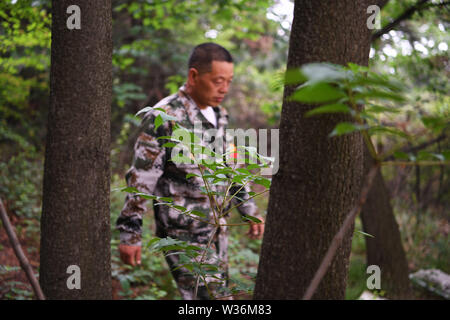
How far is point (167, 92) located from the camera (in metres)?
10.3

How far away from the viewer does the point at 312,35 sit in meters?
1.14

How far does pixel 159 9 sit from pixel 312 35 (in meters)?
4.86

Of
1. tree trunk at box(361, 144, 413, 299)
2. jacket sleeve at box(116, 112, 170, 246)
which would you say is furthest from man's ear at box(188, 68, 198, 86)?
tree trunk at box(361, 144, 413, 299)

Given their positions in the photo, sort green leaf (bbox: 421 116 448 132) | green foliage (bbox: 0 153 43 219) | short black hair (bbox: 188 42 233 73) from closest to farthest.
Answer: green leaf (bbox: 421 116 448 132)
short black hair (bbox: 188 42 233 73)
green foliage (bbox: 0 153 43 219)

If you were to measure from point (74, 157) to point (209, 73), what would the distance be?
1322 millimetres

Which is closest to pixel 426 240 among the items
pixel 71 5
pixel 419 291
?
pixel 419 291

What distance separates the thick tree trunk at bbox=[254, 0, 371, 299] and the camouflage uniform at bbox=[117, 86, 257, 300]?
50.1 inches

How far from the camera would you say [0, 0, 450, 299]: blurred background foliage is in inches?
164

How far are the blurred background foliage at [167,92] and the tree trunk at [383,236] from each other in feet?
0.90

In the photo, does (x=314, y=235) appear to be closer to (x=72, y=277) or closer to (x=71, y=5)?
(x=72, y=277)

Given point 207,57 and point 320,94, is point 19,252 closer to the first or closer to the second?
point 320,94

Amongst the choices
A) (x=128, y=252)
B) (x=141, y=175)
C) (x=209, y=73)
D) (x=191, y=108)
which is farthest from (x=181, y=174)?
(x=209, y=73)

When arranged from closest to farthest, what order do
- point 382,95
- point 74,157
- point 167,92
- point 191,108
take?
1. point 382,95
2. point 74,157
3. point 191,108
4. point 167,92

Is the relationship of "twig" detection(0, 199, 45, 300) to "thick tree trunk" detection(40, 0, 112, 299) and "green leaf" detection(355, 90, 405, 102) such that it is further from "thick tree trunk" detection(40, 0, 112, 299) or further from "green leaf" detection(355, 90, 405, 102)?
"green leaf" detection(355, 90, 405, 102)
